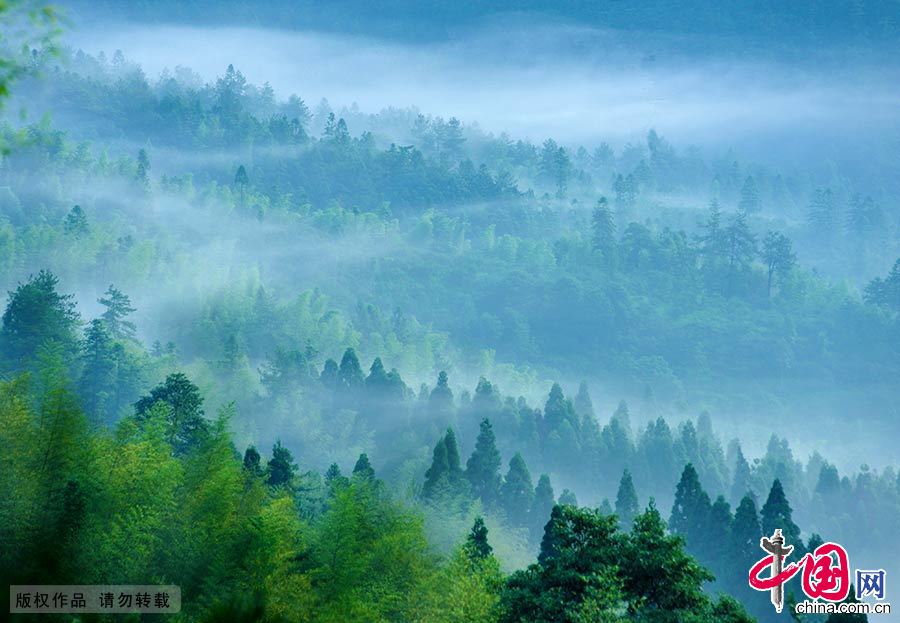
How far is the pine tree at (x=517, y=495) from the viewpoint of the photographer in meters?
90.8

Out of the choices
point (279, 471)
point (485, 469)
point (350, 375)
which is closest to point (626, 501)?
point (485, 469)

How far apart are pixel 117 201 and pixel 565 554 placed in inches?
6255

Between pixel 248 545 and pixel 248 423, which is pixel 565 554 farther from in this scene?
pixel 248 423

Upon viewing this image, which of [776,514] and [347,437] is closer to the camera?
[776,514]

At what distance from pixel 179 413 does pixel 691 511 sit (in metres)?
41.9

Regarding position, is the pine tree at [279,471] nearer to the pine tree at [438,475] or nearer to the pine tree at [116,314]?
the pine tree at [438,475]

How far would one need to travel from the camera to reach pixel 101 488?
119 feet

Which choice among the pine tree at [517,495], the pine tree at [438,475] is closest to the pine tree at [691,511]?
the pine tree at [517,495]

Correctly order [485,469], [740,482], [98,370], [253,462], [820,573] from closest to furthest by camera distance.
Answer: [820,573] < [253,462] < [98,370] < [485,469] < [740,482]

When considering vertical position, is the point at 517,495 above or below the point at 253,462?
above

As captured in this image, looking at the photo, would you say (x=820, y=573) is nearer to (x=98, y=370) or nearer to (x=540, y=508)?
(x=540, y=508)

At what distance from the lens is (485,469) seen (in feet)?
300

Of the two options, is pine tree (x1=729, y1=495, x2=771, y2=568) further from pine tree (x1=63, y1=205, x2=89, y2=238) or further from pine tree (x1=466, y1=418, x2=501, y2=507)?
pine tree (x1=63, y1=205, x2=89, y2=238)

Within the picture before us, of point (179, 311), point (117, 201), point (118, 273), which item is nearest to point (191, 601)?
point (179, 311)
